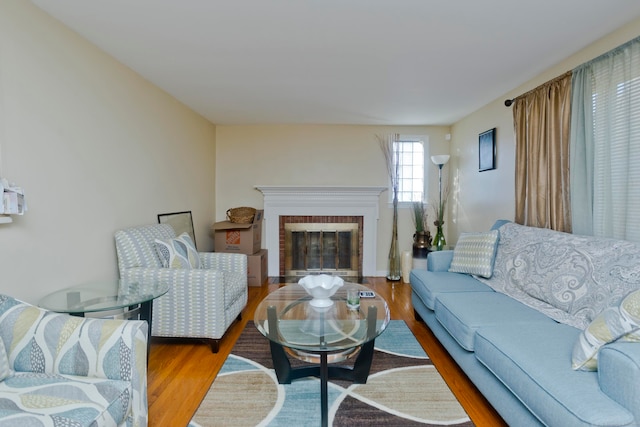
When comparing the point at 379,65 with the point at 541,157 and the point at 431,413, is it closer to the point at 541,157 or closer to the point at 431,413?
the point at 541,157

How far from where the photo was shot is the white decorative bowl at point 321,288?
6.88 feet

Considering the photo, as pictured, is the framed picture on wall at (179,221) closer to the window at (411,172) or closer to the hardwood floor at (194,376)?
the hardwood floor at (194,376)

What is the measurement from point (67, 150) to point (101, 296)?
3.19 feet

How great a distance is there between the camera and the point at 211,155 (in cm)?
465

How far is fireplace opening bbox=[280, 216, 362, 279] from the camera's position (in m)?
4.74

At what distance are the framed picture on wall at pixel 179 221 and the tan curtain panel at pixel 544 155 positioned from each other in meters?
3.20

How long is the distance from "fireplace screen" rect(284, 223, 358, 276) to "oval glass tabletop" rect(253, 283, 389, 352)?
7.45 ft

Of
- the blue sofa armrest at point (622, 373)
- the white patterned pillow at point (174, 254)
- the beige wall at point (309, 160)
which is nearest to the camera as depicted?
the blue sofa armrest at point (622, 373)

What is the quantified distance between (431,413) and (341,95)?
9.30 ft

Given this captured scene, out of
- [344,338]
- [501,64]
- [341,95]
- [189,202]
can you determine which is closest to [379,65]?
[341,95]

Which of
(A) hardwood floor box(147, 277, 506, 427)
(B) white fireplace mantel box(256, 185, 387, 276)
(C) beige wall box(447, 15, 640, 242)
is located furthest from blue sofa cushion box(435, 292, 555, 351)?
(B) white fireplace mantel box(256, 185, 387, 276)

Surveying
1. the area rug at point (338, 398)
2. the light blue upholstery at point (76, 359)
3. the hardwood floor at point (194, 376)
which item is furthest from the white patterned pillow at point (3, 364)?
the area rug at point (338, 398)

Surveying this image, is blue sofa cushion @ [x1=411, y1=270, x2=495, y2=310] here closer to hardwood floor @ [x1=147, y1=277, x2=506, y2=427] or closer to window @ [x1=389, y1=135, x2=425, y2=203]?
hardwood floor @ [x1=147, y1=277, x2=506, y2=427]

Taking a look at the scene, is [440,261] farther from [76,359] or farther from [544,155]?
[76,359]
